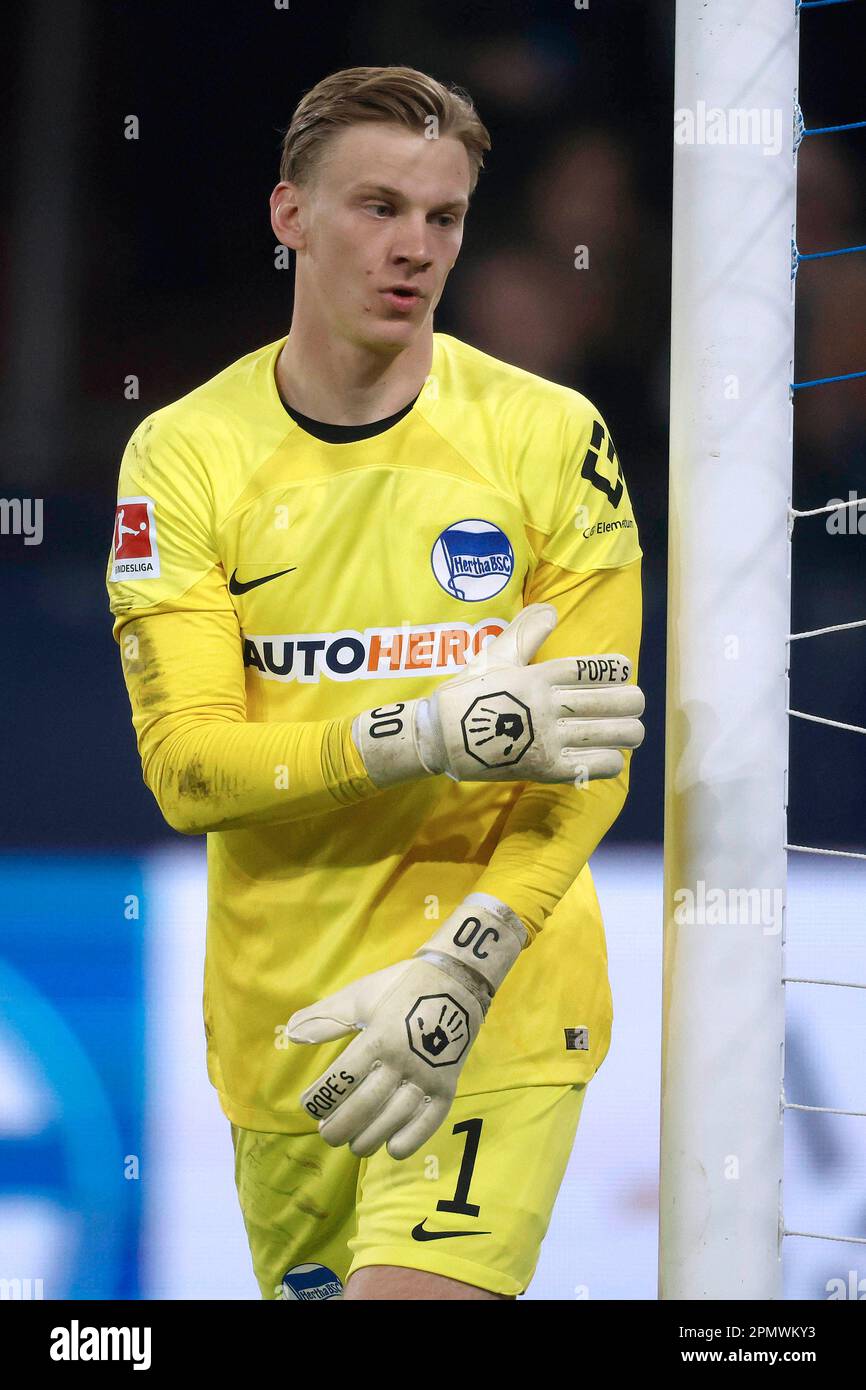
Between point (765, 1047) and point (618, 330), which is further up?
point (618, 330)

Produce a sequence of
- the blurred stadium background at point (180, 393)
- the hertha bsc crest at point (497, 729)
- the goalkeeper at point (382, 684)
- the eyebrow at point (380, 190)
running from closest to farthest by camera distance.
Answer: the hertha bsc crest at point (497, 729), the goalkeeper at point (382, 684), the eyebrow at point (380, 190), the blurred stadium background at point (180, 393)

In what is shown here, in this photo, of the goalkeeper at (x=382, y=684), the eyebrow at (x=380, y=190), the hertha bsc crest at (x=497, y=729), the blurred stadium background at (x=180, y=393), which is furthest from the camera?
the blurred stadium background at (x=180, y=393)

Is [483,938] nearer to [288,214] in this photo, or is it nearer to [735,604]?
[735,604]

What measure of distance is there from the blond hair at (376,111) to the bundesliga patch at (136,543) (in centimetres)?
48

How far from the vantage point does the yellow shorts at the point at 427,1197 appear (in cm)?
199

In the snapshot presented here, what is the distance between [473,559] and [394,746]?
Answer: 1.01 feet

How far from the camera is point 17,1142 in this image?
251 centimetres

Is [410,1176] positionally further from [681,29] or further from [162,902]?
[681,29]

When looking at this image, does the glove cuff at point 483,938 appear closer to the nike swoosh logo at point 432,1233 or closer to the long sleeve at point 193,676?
the long sleeve at point 193,676

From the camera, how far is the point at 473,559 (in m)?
2.09

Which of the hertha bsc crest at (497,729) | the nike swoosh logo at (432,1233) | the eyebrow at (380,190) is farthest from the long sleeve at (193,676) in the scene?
the nike swoosh logo at (432,1233)

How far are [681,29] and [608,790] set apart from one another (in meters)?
0.95

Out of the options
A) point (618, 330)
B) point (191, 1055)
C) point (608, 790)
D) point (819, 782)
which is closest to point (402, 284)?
point (618, 330)
